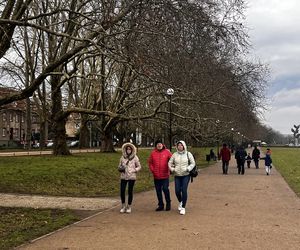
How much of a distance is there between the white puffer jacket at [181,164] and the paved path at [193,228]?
3.24 feet

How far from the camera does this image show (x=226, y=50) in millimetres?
13094

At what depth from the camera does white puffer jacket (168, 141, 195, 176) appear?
481 inches

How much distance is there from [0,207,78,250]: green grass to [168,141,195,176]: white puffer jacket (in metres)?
2.72

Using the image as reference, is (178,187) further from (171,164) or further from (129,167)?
(129,167)

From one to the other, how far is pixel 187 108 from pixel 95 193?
13774 millimetres

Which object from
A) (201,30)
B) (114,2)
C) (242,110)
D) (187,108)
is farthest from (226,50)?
(242,110)

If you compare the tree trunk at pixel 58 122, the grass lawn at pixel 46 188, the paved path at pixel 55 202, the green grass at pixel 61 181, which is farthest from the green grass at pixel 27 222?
the tree trunk at pixel 58 122

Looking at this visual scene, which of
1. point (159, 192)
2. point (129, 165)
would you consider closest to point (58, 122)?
point (129, 165)

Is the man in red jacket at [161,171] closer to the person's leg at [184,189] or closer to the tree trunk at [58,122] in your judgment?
the person's leg at [184,189]

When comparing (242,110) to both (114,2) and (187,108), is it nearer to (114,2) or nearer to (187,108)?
(187,108)

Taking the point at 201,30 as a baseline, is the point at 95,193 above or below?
below

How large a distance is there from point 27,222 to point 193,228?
3.44 m

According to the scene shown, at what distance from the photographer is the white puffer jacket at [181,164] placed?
12227 millimetres

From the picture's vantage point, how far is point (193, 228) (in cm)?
965
